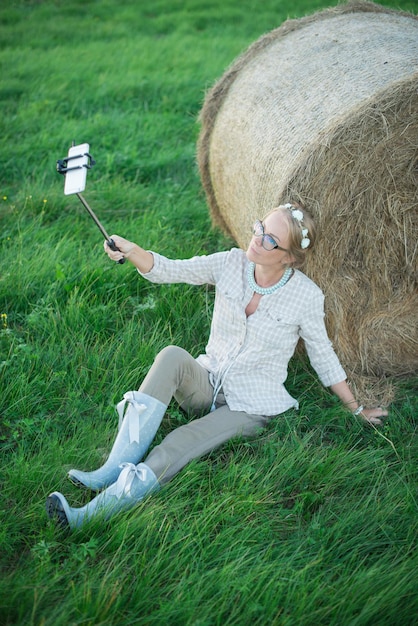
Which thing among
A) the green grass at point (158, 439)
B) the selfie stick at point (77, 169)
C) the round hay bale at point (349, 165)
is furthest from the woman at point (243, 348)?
the selfie stick at point (77, 169)

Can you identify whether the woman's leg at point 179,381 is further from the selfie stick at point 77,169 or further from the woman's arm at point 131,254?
the selfie stick at point 77,169

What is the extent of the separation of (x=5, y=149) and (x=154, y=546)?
3.83m

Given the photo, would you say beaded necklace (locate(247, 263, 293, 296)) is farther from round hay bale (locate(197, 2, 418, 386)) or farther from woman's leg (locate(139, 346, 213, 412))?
woman's leg (locate(139, 346, 213, 412))

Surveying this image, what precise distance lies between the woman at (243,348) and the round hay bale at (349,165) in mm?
242

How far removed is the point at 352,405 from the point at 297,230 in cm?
89

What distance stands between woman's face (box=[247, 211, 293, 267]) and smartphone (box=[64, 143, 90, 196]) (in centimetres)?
80

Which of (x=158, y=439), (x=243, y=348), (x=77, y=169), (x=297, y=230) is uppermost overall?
(x=77, y=169)

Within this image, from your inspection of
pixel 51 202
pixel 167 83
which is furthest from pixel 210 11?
pixel 51 202

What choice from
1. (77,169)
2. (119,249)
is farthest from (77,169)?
(119,249)

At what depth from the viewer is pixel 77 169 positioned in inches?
113

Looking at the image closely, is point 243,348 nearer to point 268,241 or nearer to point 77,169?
point 268,241

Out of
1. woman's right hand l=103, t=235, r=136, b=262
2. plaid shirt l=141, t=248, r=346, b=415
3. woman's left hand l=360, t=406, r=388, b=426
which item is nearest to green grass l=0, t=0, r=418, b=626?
woman's left hand l=360, t=406, r=388, b=426

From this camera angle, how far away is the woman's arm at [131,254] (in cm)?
304

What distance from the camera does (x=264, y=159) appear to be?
3473mm
